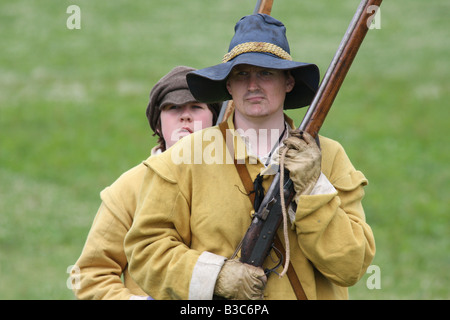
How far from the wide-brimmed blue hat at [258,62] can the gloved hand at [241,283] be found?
2.88ft

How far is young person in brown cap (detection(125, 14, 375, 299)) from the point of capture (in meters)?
3.48

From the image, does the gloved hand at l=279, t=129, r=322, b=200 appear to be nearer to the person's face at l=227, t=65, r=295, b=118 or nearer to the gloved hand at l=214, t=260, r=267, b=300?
the person's face at l=227, t=65, r=295, b=118

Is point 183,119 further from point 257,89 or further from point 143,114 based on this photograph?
point 143,114

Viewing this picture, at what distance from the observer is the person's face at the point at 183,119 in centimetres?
484

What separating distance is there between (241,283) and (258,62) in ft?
3.27

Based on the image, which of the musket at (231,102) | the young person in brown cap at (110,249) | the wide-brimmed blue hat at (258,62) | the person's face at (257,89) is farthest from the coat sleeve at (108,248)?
the person's face at (257,89)

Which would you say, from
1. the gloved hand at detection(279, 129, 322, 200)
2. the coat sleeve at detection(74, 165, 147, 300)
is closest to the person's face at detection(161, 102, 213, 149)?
the coat sleeve at detection(74, 165, 147, 300)

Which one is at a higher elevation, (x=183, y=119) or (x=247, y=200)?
(x=183, y=119)

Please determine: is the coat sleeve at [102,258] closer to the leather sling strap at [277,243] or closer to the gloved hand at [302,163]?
the leather sling strap at [277,243]

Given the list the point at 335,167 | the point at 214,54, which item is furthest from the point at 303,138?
the point at 214,54

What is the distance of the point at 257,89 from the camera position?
3607 millimetres

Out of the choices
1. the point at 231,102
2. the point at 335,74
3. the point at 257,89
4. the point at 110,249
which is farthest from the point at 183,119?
the point at 335,74

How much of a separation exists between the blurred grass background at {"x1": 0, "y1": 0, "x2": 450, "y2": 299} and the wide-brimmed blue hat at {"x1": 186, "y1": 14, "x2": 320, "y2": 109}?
24.5ft

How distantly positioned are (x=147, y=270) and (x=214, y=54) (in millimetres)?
17893
